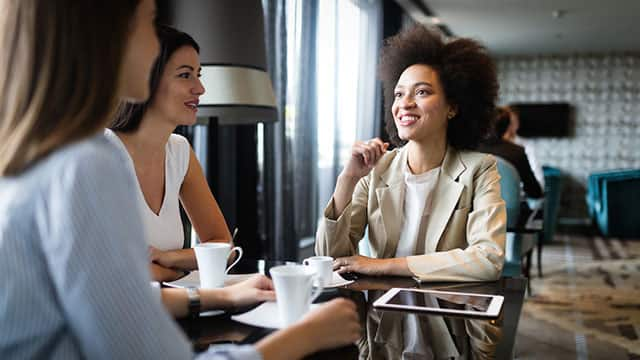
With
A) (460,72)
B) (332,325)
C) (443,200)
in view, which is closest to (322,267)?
(332,325)

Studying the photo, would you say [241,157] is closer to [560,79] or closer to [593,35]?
[593,35]

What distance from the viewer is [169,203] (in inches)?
A: 68.3

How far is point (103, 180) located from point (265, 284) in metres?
0.63

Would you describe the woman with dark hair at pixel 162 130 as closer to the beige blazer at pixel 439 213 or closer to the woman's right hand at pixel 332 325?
the beige blazer at pixel 439 213

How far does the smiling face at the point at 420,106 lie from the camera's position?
6.09 feet

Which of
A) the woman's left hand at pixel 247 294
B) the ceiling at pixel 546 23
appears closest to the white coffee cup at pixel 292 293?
the woman's left hand at pixel 247 294

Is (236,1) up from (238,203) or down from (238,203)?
up

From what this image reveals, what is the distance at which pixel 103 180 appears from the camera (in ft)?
2.10

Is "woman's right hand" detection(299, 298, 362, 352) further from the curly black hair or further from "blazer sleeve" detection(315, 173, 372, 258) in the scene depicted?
the curly black hair

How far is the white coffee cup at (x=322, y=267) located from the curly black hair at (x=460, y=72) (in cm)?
76

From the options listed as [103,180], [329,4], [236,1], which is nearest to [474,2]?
[329,4]

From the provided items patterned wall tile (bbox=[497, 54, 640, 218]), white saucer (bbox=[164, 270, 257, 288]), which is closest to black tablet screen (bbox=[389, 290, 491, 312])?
white saucer (bbox=[164, 270, 257, 288])

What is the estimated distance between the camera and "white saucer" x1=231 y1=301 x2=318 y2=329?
103cm

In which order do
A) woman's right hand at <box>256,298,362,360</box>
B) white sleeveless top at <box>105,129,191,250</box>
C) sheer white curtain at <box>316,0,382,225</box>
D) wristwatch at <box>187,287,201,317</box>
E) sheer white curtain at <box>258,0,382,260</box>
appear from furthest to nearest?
1. sheer white curtain at <box>316,0,382,225</box>
2. sheer white curtain at <box>258,0,382,260</box>
3. white sleeveless top at <box>105,129,191,250</box>
4. wristwatch at <box>187,287,201,317</box>
5. woman's right hand at <box>256,298,362,360</box>
